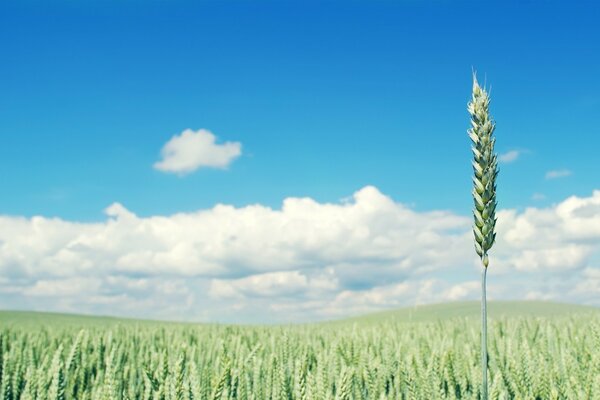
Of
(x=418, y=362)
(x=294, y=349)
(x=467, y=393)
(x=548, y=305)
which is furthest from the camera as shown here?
(x=548, y=305)

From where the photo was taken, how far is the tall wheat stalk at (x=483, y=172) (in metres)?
1.72

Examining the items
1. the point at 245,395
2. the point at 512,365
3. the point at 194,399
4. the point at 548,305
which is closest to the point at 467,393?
the point at 512,365

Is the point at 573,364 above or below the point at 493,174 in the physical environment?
below

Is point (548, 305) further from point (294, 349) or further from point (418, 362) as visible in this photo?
point (418, 362)

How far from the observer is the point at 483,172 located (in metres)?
1.83

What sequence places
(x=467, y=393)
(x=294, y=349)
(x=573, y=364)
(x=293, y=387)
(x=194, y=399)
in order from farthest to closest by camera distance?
(x=294, y=349) → (x=573, y=364) → (x=293, y=387) → (x=467, y=393) → (x=194, y=399)

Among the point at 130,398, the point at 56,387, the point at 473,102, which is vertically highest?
the point at 473,102

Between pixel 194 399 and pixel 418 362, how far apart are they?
1.24 m

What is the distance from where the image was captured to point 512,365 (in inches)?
119

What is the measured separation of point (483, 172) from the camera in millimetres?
1826

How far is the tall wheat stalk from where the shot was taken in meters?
1.72

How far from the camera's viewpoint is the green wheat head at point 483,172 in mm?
1722

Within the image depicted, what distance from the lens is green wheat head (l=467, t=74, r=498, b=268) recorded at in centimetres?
172

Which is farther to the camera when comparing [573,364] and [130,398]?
A: [573,364]
